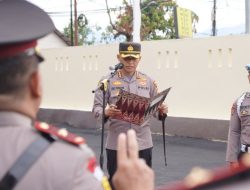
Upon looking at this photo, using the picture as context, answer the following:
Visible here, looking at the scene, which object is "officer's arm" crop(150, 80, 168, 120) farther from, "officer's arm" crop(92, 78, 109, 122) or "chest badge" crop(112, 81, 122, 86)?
"officer's arm" crop(92, 78, 109, 122)

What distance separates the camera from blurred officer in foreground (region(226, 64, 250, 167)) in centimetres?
475

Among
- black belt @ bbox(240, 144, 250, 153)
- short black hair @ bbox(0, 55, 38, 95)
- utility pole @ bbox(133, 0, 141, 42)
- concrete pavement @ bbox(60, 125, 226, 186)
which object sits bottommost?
concrete pavement @ bbox(60, 125, 226, 186)

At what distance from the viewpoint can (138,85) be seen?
5.37 metres

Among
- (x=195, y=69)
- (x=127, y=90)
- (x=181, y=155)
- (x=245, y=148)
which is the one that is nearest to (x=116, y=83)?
(x=127, y=90)

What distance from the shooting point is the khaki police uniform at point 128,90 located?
5203mm

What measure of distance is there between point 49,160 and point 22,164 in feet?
0.25

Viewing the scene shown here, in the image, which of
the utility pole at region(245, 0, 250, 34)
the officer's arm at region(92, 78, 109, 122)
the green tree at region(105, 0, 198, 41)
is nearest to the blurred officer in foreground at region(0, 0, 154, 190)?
the officer's arm at region(92, 78, 109, 122)

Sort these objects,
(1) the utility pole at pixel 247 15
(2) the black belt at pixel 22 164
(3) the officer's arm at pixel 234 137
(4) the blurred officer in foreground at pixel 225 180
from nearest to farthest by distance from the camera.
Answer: (4) the blurred officer in foreground at pixel 225 180 → (2) the black belt at pixel 22 164 → (3) the officer's arm at pixel 234 137 → (1) the utility pole at pixel 247 15

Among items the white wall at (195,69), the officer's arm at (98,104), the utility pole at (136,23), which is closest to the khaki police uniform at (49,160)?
the officer's arm at (98,104)

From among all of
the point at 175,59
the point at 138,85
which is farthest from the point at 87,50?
the point at 138,85

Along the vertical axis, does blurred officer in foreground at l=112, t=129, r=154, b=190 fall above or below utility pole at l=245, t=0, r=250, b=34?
below

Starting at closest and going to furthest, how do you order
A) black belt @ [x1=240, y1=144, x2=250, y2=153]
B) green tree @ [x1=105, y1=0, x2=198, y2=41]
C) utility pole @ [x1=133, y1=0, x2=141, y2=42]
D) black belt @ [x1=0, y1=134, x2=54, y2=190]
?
black belt @ [x1=0, y1=134, x2=54, y2=190], black belt @ [x1=240, y1=144, x2=250, y2=153], utility pole @ [x1=133, y1=0, x2=141, y2=42], green tree @ [x1=105, y1=0, x2=198, y2=41]

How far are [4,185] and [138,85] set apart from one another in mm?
3811

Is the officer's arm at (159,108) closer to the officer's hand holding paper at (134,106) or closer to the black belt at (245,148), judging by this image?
the officer's hand holding paper at (134,106)
